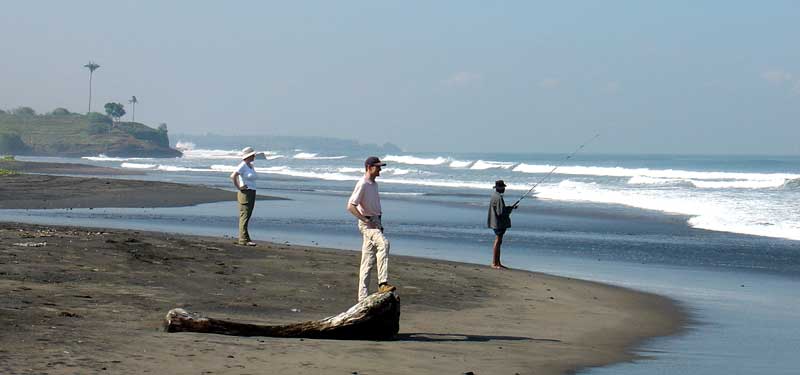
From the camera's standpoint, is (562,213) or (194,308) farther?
(562,213)

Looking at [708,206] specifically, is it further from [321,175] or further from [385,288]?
[321,175]

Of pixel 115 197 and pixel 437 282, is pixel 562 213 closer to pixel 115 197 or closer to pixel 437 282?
pixel 115 197

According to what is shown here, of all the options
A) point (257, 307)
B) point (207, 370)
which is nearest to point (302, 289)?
point (257, 307)

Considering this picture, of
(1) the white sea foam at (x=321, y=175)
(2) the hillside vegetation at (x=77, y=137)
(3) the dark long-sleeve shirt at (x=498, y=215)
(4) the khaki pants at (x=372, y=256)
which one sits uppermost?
(2) the hillside vegetation at (x=77, y=137)

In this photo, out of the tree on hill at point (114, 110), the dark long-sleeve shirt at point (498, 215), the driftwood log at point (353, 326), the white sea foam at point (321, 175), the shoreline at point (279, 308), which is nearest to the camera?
the shoreline at point (279, 308)

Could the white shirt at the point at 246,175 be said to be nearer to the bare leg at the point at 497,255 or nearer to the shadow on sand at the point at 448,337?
the bare leg at the point at 497,255

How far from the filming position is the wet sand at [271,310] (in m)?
7.52

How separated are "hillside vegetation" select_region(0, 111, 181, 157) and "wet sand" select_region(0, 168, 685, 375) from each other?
11394 centimetres

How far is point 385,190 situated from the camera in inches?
1692

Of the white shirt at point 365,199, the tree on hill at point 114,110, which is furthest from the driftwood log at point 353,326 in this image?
the tree on hill at point 114,110

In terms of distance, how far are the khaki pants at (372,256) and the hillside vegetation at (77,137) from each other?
4626 inches

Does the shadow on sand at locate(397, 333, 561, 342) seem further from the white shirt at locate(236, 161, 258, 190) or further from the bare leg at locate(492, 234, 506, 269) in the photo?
the white shirt at locate(236, 161, 258, 190)

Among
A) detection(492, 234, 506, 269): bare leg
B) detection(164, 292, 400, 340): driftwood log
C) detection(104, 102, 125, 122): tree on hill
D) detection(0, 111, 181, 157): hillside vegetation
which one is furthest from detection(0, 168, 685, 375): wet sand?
detection(104, 102, 125, 122): tree on hill

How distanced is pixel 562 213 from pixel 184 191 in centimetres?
1208
